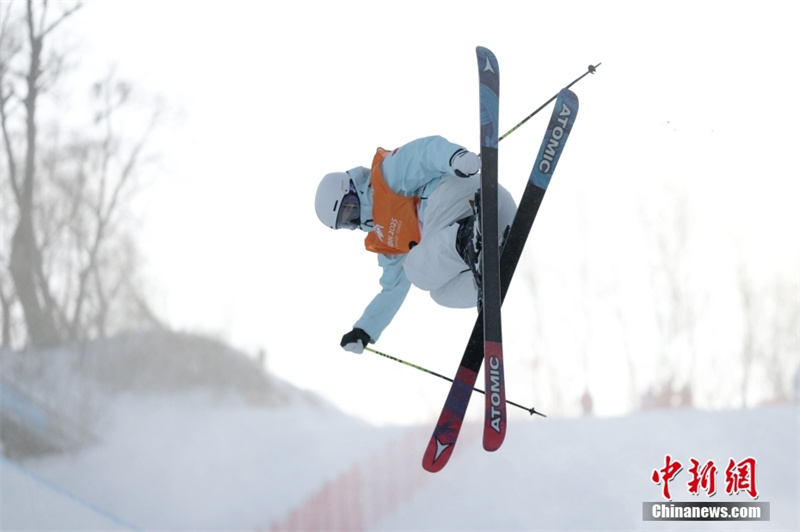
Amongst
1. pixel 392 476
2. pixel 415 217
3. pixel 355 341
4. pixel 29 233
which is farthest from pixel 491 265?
pixel 29 233

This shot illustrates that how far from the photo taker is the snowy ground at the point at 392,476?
563 centimetres

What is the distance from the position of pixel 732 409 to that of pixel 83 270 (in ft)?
31.0

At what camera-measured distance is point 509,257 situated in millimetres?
3658

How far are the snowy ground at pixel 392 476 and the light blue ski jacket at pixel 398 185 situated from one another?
210cm

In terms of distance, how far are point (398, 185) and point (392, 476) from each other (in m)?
4.25

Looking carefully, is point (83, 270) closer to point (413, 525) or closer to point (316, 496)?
point (316, 496)

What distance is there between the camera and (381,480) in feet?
24.3

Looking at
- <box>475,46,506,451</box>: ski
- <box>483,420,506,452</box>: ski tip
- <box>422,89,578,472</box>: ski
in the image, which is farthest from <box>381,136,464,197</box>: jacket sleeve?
<box>483,420,506,452</box>: ski tip

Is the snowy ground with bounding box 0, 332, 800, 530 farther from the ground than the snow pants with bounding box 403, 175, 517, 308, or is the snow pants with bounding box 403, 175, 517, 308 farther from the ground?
the snow pants with bounding box 403, 175, 517, 308

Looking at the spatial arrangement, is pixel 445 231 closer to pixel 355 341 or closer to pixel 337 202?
pixel 337 202

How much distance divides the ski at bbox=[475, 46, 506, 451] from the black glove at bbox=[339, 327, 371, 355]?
0.63 meters

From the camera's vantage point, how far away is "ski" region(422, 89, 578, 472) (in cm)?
366

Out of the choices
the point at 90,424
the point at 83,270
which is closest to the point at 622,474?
the point at 90,424

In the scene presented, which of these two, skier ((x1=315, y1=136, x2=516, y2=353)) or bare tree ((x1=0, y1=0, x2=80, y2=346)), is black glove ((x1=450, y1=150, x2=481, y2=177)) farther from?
bare tree ((x1=0, y1=0, x2=80, y2=346))
